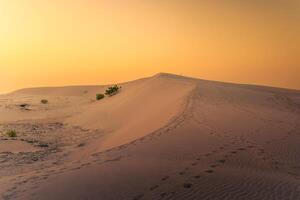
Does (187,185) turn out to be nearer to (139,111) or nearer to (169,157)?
(169,157)

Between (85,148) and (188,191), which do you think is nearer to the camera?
(188,191)

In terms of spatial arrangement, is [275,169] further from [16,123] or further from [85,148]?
[16,123]

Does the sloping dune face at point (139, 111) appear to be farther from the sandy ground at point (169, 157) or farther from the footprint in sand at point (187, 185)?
the footprint in sand at point (187, 185)

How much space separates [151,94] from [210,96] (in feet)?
17.8

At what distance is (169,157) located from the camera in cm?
1068

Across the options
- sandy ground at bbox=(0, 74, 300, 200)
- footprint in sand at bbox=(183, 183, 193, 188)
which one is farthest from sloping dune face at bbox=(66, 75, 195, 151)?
footprint in sand at bbox=(183, 183, 193, 188)

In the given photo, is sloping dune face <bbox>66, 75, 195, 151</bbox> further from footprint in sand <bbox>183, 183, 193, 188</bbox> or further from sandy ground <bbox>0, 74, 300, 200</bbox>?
footprint in sand <bbox>183, 183, 193, 188</bbox>

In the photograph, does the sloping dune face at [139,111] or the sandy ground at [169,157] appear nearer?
the sandy ground at [169,157]

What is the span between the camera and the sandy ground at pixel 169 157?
8062 millimetres

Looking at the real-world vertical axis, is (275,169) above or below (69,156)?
above

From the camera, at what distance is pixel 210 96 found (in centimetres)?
2486

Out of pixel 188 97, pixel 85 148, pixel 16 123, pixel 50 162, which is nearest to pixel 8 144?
pixel 85 148

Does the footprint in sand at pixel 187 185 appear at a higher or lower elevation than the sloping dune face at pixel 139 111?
higher

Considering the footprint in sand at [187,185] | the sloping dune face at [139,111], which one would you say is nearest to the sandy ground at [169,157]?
the footprint in sand at [187,185]
